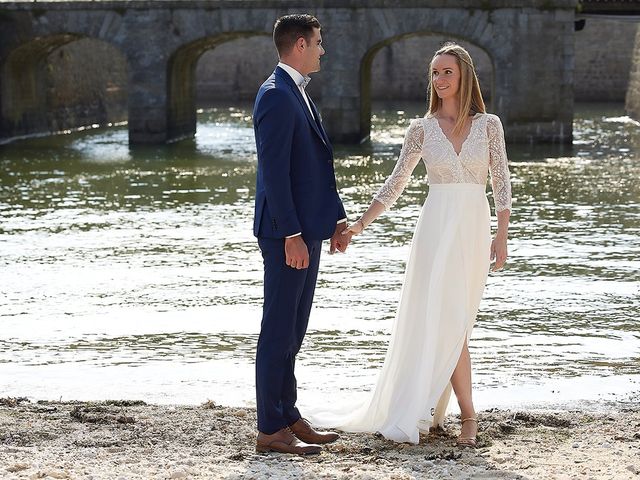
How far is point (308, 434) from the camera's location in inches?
218

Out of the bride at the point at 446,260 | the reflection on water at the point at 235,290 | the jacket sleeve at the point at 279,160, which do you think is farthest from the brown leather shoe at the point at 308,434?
the reflection on water at the point at 235,290

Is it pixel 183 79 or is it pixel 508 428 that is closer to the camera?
pixel 508 428

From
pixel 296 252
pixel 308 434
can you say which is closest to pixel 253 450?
pixel 308 434

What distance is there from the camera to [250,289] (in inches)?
411

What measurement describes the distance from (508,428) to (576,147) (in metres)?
19.1

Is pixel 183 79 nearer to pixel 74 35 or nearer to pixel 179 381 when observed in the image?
pixel 74 35

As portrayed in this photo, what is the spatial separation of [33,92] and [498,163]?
2450cm

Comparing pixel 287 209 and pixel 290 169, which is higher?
pixel 290 169

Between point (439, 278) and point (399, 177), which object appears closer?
point (439, 278)

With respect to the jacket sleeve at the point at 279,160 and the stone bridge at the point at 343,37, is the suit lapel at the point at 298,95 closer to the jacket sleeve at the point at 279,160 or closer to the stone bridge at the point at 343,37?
the jacket sleeve at the point at 279,160

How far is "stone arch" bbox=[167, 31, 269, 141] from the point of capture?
86.8 ft

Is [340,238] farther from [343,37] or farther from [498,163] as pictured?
[343,37]

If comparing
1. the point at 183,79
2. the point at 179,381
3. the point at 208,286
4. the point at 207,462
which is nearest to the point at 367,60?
the point at 183,79

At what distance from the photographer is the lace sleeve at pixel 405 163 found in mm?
5621
